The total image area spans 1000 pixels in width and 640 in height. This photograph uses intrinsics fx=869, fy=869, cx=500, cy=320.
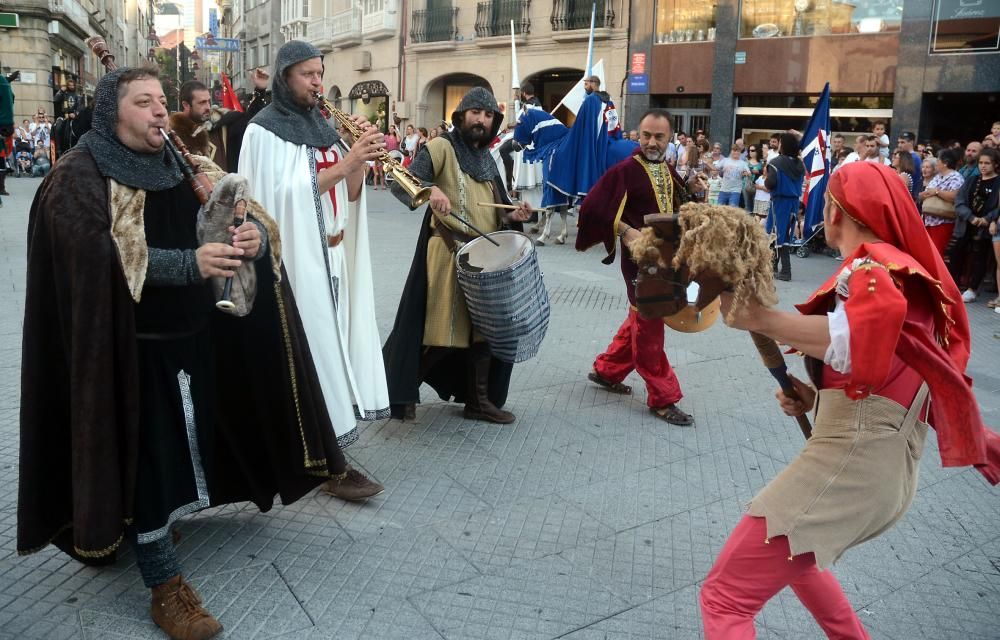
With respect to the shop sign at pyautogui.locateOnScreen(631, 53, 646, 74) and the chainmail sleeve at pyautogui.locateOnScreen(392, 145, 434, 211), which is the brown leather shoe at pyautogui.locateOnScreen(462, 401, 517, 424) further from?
the shop sign at pyautogui.locateOnScreen(631, 53, 646, 74)

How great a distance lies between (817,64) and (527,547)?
64.7 feet

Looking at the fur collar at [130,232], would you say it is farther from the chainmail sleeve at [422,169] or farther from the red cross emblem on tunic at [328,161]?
the chainmail sleeve at [422,169]

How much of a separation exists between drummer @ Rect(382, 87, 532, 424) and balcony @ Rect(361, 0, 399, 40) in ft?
94.5

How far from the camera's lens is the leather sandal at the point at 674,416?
17.5 feet

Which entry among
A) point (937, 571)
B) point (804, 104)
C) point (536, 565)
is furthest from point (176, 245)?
point (804, 104)

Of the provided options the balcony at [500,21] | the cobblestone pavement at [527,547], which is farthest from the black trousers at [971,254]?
the balcony at [500,21]

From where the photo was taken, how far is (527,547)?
363 cm

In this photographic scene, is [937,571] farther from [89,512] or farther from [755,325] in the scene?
[89,512]

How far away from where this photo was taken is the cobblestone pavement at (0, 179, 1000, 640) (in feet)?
10.1

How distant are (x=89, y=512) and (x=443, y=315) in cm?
249

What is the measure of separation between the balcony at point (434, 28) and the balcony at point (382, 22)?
1317mm

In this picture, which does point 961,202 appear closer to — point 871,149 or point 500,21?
point 871,149

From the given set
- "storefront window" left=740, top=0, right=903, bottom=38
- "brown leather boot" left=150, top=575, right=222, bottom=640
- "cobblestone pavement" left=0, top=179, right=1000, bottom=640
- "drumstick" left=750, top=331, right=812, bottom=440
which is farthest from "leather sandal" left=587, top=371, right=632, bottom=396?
"storefront window" left=740, top=0, right=903, bottom=38

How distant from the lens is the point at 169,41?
390 feet
